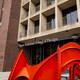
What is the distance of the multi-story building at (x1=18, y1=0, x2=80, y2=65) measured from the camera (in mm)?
11139

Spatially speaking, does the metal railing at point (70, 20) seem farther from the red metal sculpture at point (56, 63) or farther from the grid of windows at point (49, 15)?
the red metal sculpture at point (56, 63)

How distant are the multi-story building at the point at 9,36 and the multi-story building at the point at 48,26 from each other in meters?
0.97

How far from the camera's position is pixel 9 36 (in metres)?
15.2

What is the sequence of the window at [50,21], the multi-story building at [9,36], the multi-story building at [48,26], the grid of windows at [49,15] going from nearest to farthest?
the multi-story building at [48,26] < the grid of windows at [49,15] < the window at [50,21] < the multi-story building at [9,36]

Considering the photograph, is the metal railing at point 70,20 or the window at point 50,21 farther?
the window at point 50,21

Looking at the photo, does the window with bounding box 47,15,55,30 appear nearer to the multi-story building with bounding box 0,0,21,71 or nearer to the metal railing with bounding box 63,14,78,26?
the metal railing with bounding box 63,14,78,26

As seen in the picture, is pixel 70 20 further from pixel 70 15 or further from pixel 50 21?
pixel 50 21

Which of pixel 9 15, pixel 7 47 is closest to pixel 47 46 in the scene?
pixel 7 47

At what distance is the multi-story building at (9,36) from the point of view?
14430 millimetres

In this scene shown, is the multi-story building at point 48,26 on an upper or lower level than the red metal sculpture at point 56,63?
upper

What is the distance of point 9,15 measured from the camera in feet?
52.3

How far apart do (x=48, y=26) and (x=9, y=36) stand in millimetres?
6544

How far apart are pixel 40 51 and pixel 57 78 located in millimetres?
12165

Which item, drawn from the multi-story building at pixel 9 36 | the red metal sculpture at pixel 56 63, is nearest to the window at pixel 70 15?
the multi-story building at pixel 9 36
